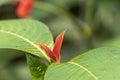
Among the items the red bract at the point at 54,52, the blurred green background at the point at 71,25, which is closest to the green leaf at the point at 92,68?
the red bract at the point at 54,52

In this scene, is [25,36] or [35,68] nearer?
[35,68]

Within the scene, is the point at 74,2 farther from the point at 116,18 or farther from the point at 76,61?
the point at 76,61

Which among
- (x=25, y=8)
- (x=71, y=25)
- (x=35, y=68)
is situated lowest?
(x=71, y=25)

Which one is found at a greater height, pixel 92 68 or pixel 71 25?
pixel 92 68

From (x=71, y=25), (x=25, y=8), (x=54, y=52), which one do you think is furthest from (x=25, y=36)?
(x=71, y=25)

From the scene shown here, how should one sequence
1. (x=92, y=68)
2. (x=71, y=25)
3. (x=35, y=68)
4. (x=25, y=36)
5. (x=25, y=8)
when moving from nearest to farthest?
(x=92, y=68)
(x=35, y=68)
(x=25, y=36)
(x=25, y=8)
(x=71, y=25)

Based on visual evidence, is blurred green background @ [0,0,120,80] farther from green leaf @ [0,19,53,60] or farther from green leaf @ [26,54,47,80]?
green leaf @ [26,54,47,80]

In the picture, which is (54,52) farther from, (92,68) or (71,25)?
(71,25)

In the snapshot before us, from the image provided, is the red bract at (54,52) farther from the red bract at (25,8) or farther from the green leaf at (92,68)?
the red bract at (25,8)
